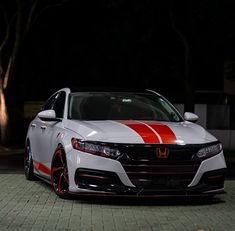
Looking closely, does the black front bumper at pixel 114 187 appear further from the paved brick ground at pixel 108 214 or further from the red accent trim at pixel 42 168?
the red accent trim at pixel 42 168

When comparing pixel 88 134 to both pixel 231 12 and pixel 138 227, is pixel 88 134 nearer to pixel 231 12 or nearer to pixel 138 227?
pixel 138 227

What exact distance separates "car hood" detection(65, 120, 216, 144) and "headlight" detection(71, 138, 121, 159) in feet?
0.26

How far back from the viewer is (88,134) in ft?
31.2

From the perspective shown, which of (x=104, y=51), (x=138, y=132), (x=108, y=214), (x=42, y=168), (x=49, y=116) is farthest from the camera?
(x=104, y=51)

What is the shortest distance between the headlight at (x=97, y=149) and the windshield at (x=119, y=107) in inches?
42.5

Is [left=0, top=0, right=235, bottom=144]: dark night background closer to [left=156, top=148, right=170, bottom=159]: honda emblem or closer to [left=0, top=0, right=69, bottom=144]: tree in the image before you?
[left=0, top=0, right=69, bottom=144]: tree

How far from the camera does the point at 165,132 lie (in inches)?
378

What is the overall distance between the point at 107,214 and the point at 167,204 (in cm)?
123

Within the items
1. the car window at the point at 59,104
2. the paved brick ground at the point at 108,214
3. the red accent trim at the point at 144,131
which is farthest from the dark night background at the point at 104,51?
the paved brick ground at the point at 108,214

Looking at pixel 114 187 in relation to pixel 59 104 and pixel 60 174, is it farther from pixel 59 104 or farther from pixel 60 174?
pixel 59 104

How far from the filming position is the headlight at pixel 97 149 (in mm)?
9242

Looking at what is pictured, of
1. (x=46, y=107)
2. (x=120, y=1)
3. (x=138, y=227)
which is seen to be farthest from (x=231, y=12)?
(x=138, y=227)

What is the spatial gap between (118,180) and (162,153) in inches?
26.2

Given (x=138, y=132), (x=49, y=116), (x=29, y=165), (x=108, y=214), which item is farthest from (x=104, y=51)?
(x=108, y=214)
